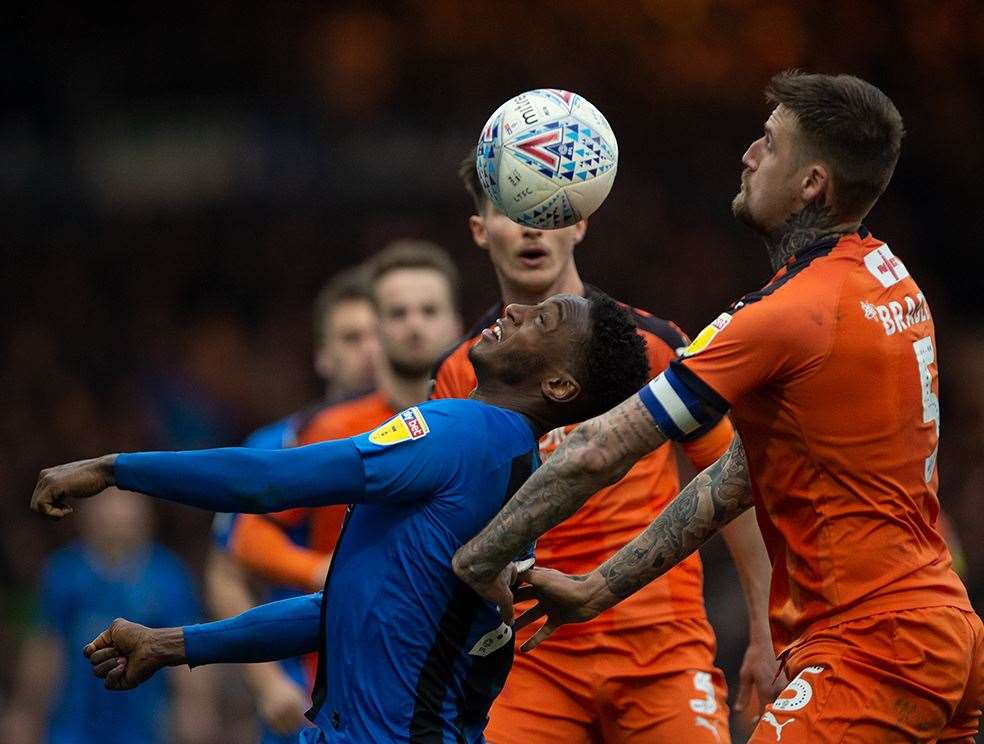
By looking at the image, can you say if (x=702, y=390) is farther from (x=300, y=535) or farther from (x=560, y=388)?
(x=300, y=535)

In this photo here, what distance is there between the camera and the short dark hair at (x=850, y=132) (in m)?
4.56

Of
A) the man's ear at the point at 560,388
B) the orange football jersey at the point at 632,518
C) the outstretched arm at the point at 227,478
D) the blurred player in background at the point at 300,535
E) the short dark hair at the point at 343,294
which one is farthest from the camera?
the short dark hair at the point at 343,294

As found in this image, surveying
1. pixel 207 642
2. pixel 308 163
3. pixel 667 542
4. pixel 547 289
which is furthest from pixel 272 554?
pixel 308 163

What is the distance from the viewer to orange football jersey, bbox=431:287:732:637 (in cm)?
579

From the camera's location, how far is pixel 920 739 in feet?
14.3

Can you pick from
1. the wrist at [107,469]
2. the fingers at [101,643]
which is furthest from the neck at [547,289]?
the wrist at [107,469]

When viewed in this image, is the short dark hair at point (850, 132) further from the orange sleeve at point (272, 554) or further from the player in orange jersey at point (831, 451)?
the orange sleeve at point (272, 554)

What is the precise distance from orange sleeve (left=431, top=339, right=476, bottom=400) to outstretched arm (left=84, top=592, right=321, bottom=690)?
4.79 ft

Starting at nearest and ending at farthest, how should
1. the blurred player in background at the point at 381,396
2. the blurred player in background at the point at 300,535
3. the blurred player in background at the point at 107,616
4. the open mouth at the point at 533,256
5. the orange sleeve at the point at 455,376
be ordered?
the orange sleeve at the point at 455,376
the open mouth at the point at 533,256
the blurred player in background at the point at 300,535
the blurred player in background at the point at 381,396
the blurred player in background at the point at 107,616

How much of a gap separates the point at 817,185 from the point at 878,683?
1400 millimetres

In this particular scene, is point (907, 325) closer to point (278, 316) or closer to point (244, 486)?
point (244, 486)

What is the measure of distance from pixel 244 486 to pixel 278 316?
472 inches

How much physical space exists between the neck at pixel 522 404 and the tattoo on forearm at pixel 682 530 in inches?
23.9

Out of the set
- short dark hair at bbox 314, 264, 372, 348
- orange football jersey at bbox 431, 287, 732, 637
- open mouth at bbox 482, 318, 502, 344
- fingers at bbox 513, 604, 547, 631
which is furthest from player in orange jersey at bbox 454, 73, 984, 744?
short dark hair at bbox 314, 264, 372, 348
